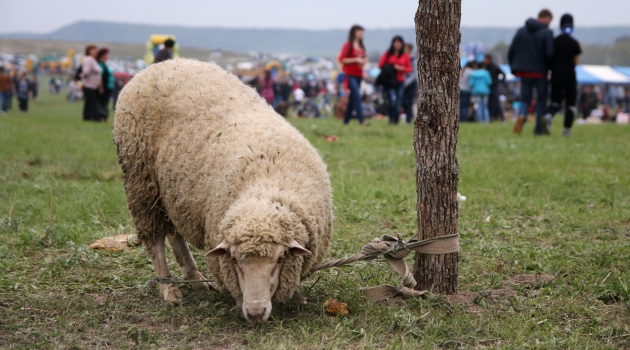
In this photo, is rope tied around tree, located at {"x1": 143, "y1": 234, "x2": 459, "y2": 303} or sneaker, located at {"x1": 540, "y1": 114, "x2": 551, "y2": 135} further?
sneaker, located at {"x1": 540, "y1": 114, "x2": 551, "y2": 135}

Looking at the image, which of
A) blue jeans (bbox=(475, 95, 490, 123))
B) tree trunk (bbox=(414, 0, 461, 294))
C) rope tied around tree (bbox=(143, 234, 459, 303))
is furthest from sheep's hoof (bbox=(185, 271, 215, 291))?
blue jeans (bbox=(475, 95, 490, 123))

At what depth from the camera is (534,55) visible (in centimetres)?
1076

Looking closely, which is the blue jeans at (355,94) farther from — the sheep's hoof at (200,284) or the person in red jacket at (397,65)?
the sheep's hoof at (200,284)

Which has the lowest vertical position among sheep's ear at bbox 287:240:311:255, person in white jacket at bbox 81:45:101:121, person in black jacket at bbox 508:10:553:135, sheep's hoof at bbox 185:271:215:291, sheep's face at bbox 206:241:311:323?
sheep's hoof at bbox 185:271:215:291

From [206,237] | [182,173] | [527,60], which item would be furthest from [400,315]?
[527,60]

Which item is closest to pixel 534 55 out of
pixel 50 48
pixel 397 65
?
pixel 397 65

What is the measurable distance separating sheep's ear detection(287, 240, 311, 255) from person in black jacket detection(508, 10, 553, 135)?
876 cm

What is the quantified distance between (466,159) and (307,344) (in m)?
6.03

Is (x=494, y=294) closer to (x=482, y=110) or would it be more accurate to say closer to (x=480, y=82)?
(x=480, y=82)

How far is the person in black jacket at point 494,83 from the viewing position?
17.7 metres

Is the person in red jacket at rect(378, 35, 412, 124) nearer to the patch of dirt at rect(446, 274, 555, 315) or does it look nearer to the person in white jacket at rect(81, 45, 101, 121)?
the person in white jacket at rect(81, 45, 101, 121)

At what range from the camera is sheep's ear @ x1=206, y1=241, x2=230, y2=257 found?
3262mm

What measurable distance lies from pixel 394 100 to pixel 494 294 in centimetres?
1097

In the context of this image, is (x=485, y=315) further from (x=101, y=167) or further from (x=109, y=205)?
(x=101, y=167)
